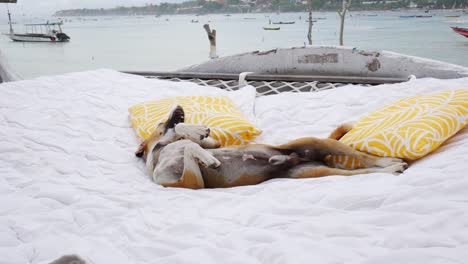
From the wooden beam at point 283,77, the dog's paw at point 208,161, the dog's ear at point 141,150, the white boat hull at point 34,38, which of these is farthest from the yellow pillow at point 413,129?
the white boat hull at point 34,38

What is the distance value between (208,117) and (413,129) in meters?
1.01

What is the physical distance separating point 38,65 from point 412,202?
75.3 ft

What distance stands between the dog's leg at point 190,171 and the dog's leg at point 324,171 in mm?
316

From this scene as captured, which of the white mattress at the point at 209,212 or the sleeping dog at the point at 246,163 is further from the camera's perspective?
the sleeping dog at the point at 246,163

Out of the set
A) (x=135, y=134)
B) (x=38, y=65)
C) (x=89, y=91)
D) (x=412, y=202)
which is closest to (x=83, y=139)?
(x=135, y=134)

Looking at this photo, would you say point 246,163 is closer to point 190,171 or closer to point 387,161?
point 190,171

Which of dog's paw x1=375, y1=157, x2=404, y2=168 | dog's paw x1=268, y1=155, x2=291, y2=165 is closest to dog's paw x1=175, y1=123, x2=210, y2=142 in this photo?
dog's paw x1=268, y1=155, x2=291, y2=165

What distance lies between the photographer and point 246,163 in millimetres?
1593

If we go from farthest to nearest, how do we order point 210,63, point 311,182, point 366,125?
point 210,63 → point 366,125 → point 311,182

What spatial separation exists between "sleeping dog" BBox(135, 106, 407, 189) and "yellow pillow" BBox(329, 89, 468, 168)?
0.21 ft

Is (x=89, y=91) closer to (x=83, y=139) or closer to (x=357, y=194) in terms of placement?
(x=83, y=139)

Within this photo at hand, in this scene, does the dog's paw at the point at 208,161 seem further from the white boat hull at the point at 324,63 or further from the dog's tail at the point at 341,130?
the white boat hull at the point at 324,63

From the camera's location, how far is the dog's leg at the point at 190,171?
1511 millimetres

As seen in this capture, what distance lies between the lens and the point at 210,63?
4051 mm
